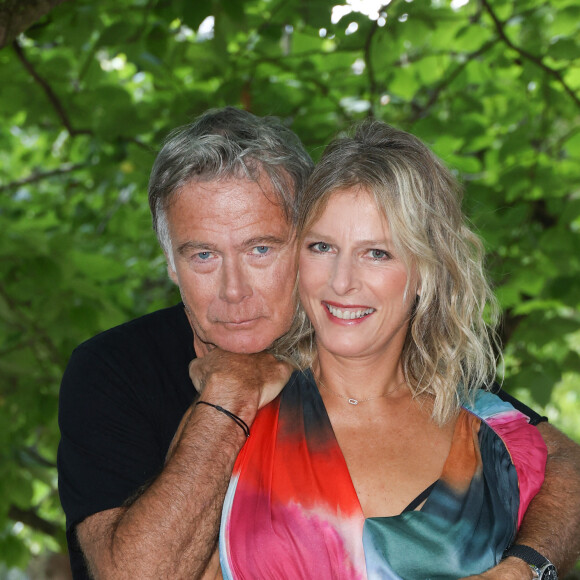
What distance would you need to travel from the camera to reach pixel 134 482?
7.16 ft

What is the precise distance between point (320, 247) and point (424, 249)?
29cm

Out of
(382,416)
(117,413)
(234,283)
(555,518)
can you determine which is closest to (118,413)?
(117,413)

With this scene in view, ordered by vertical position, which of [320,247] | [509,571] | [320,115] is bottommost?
[509,571]

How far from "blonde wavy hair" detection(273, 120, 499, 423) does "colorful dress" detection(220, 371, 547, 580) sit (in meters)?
0.20

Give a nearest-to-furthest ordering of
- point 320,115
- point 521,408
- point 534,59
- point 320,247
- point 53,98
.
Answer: point 320,247, point 521,408, point 534,59, point 53,98, point 320,115

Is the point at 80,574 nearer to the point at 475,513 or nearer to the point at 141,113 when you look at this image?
the point at 475,513

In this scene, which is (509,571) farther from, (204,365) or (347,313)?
(204,365)

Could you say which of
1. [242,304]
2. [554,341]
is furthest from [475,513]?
[554,341]

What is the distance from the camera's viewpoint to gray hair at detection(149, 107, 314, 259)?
2369 millimetres

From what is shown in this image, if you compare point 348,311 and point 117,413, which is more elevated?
point 348,311

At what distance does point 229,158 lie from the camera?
237 centimetres

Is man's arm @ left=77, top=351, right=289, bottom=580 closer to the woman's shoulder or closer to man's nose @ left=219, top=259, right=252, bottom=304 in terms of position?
man's nose @ left=219, top=259, right=252, bottom=304

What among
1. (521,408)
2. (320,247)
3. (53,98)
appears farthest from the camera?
(53,98)

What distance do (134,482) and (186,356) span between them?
51cm
